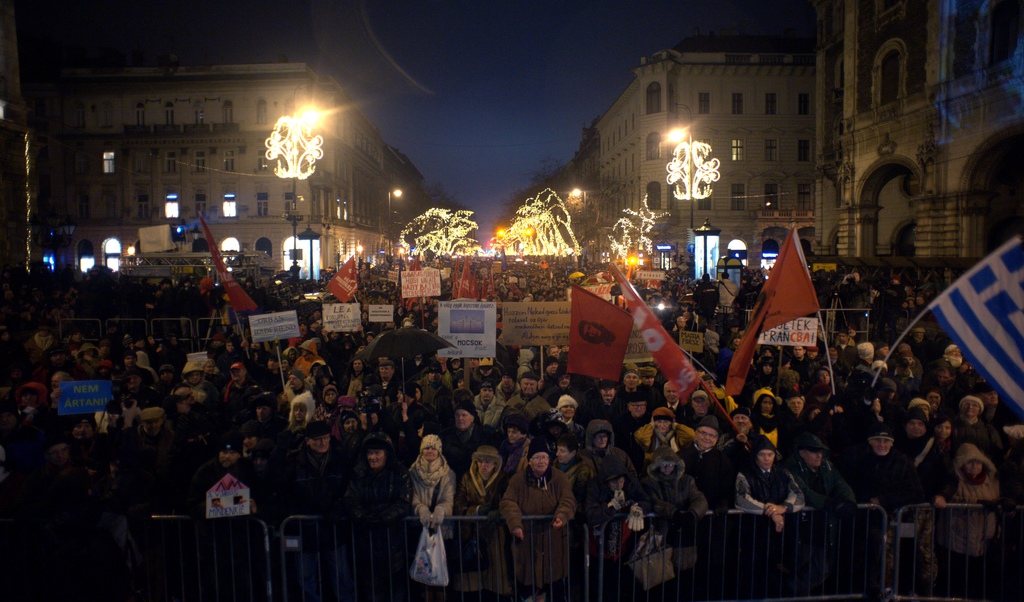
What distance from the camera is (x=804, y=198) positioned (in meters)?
54.3

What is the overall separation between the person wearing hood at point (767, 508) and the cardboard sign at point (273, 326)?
6.68m

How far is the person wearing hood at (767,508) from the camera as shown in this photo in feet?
16.5

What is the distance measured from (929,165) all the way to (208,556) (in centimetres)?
2648

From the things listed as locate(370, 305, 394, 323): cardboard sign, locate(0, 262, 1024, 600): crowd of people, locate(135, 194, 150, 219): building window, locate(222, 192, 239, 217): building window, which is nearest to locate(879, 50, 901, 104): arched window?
locate(370, 305, 394, 323): cardboard sign

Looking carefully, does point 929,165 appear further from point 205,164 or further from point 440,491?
point 205,164

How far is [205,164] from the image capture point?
57406mm

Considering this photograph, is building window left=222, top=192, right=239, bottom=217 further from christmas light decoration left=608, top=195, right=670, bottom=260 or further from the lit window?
christmas light decoration left=608, top=195, right=670, bottom=260

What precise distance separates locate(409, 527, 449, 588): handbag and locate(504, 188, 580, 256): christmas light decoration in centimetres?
5100

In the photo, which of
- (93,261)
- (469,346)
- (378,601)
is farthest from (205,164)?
(378,601)

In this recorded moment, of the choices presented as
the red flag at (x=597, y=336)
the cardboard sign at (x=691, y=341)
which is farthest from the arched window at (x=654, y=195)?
the red flag at (x=597, y=336)

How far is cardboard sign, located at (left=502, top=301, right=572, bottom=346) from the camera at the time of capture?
9.95 metres

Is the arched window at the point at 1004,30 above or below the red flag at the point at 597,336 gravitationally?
above

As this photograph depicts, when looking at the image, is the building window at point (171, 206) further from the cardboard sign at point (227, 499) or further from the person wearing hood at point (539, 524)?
the person wearing hood at point (539, 524)

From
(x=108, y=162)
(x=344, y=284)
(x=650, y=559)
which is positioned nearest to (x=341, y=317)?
(x=344, y=284)
